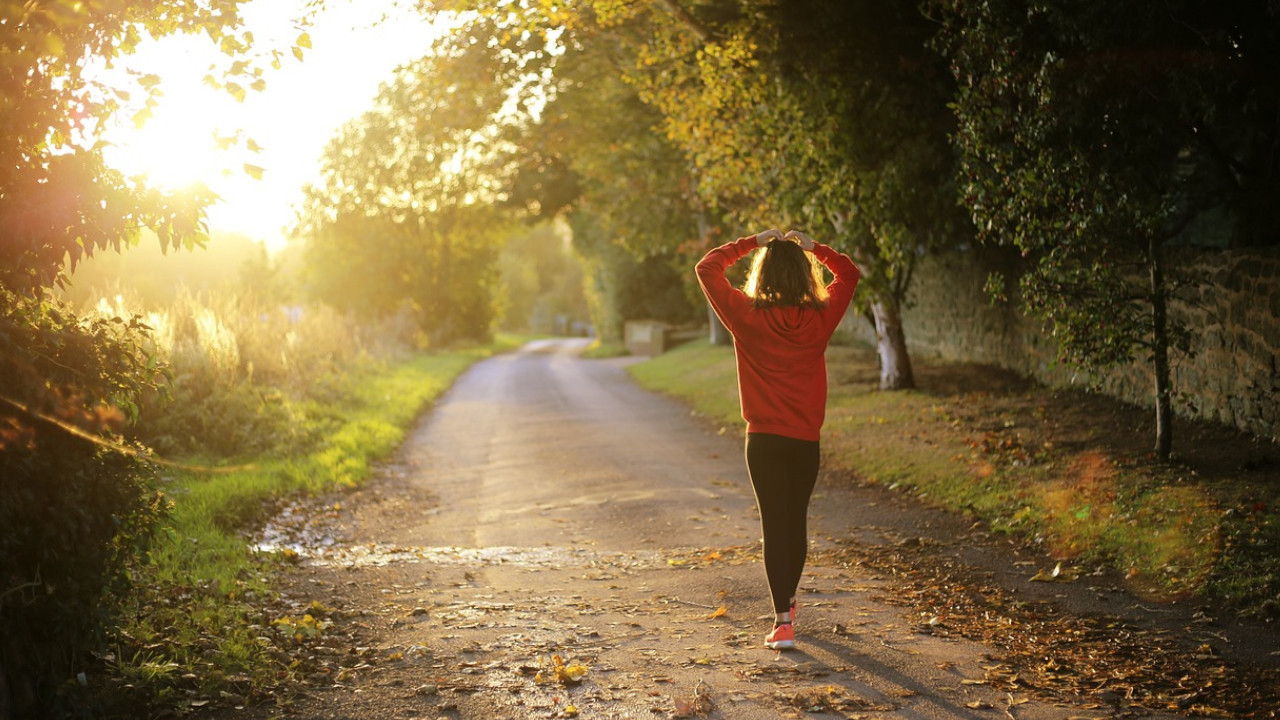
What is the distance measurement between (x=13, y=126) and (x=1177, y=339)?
9.23m

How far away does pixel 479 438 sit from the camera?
1819 cm

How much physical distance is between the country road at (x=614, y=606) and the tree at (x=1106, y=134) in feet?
8.33

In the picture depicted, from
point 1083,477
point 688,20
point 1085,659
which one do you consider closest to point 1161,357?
point 1083,477

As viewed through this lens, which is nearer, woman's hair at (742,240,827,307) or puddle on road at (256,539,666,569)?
woman's hair at (742,240,827,307)

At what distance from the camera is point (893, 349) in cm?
1848

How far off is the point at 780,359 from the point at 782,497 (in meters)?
0.77

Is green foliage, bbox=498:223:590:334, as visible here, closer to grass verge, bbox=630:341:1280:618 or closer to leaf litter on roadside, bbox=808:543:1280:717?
grass verge, bbox=630:341:1280:618

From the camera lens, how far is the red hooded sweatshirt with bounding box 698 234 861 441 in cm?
610

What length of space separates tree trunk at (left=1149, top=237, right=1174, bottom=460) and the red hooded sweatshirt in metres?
5.30

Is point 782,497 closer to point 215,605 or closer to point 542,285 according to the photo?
point 215,605

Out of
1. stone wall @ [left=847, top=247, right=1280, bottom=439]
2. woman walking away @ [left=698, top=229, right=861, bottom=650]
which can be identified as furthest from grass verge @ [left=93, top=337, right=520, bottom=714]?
stone wall @ [left=847, top=247, right=1280, bottom=439]

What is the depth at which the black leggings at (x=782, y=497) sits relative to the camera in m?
6.17

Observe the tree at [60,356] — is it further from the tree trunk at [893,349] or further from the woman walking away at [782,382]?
the tree trunk at [893,349]

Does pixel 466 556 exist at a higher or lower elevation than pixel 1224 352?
lower
